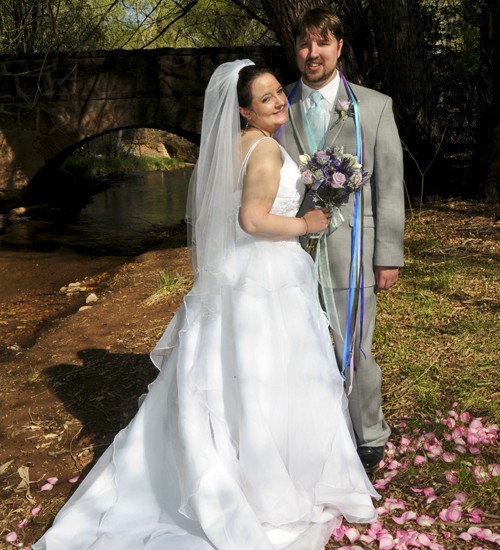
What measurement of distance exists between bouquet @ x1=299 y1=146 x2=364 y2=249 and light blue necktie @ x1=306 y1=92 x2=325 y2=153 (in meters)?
0.24

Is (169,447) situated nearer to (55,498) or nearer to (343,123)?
(55,498)

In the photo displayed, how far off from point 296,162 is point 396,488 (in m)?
1.70

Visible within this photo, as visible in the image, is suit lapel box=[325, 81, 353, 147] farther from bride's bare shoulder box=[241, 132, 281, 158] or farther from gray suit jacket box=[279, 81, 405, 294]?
bride's bare shoulder box=[241, 132, 281, 158]

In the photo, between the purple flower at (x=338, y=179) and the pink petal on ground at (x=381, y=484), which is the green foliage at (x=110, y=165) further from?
the purple flower at (x=338, y=179)

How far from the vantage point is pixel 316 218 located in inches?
125

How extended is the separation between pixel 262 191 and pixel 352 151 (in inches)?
21.6

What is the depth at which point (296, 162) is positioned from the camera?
11.0 feet

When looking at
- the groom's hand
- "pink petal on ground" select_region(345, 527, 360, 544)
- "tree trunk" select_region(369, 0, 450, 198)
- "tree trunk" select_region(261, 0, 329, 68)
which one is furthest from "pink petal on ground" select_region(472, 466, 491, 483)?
"tree trunk" select_region(369, 0, 450, 198)

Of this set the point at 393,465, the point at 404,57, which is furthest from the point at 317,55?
the point at 404,57

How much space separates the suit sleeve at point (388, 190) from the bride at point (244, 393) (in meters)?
0.31

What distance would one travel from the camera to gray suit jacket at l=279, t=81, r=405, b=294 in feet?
10.7

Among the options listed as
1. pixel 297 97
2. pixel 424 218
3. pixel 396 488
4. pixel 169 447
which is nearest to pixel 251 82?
pixel 297 97

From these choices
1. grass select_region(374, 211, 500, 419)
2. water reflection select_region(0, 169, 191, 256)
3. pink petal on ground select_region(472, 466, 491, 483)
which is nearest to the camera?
pink petal on ground select_region(472, 466, 491, 483)

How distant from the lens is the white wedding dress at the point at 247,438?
2.99m
